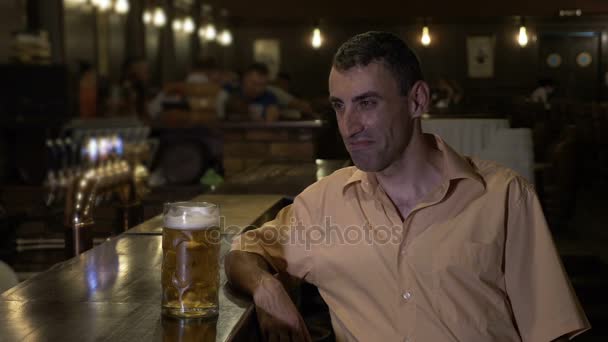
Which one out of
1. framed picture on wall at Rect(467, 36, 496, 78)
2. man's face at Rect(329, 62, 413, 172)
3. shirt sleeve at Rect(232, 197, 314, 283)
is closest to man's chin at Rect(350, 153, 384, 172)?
man's face at Rect(329, 62, 413, 172)

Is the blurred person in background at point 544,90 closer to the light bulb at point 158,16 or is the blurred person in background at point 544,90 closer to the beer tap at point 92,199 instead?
the light bulb at point 158,16

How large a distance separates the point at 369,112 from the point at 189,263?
1.89ft

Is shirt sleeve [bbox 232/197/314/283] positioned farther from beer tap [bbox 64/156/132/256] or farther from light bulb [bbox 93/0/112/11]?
light bulb [bbox 93/0/112/11]

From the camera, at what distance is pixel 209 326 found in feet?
4.64

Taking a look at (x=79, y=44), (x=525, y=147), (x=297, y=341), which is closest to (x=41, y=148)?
(x=79, y=44)

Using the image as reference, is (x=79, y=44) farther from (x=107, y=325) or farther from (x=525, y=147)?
(x=107, y=325)

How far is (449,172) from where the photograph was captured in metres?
1.82

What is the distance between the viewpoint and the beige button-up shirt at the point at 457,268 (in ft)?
5.69

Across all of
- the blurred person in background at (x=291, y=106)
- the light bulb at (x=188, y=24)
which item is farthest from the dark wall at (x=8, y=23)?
the light bulb at (x=188, y=24)

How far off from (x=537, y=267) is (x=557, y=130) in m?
7.67

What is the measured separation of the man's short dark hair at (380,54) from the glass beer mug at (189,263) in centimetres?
52

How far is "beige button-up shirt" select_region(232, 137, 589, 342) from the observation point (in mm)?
1734

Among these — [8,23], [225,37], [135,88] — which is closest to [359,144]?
[8,23]

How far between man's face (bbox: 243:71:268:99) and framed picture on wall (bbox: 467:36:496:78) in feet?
30.3
